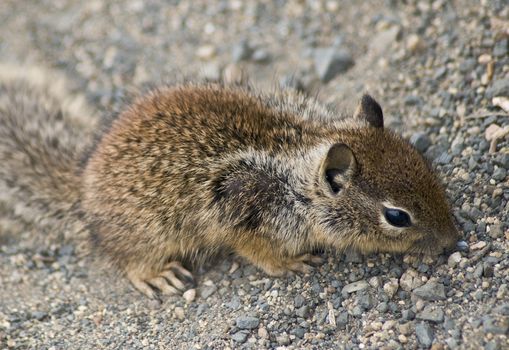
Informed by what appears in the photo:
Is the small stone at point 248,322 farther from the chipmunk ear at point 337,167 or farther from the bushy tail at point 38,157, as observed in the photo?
the bushy tail at point 38,157

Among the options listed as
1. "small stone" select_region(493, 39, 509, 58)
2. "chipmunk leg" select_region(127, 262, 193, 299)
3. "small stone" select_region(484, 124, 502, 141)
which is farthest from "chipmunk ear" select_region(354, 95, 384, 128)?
"chipmunk leg" select_region(127, 262, 193, 299)

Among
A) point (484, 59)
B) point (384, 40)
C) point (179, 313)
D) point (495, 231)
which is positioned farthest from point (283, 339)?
point (384, 40)

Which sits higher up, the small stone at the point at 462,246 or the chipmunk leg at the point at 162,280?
the small stone at the point at 462,246

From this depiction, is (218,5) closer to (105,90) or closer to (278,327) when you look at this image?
(105,90)

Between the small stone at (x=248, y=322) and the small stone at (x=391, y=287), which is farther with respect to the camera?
the small stone at (x=248, y=322)

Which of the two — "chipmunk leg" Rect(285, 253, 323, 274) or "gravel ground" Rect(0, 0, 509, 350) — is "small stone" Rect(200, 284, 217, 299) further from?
"chipmunk leg" Rect(285, 253, 323, 274)

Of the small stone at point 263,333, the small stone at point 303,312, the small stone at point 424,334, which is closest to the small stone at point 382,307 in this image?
the small stone at point 424,334
